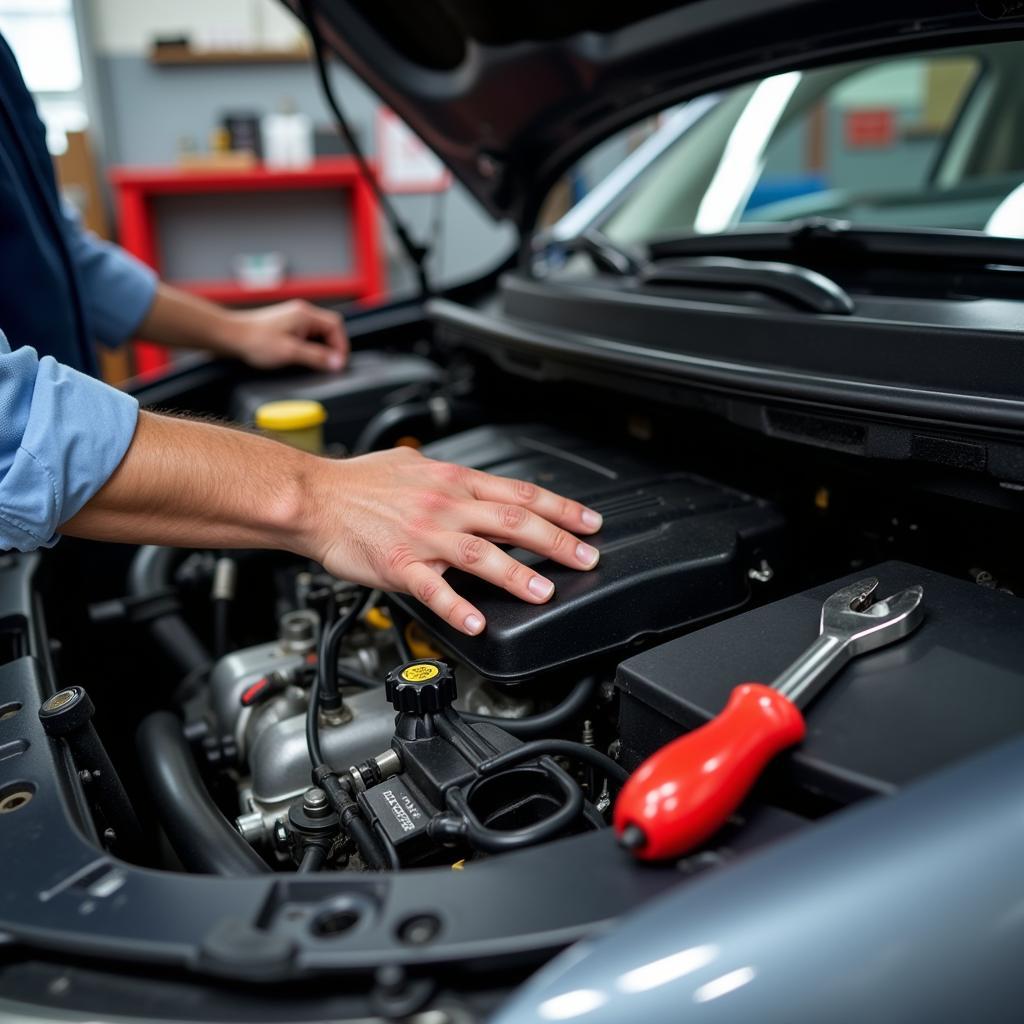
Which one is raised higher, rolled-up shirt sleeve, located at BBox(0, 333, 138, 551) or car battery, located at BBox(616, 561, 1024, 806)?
rolled-up shirt sleeve, located at BBox(0, 333, 138, 551)

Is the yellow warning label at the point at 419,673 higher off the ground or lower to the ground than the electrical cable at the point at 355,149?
lower

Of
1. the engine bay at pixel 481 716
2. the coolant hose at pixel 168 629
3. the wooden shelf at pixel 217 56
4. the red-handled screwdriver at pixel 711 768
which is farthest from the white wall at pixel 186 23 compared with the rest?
the red-handled screwdriver at pixel 711 768

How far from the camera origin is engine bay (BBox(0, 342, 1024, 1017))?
1.64 feet

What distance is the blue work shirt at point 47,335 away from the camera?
716mm

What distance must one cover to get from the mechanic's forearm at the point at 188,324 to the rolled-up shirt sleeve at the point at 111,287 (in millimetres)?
17

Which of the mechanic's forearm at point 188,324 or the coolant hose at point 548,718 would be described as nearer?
the coolant hose at point 548,718

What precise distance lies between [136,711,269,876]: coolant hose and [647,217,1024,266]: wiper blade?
82cm

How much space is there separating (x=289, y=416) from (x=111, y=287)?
51 centimetres

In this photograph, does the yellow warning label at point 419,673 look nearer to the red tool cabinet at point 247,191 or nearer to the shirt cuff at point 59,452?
the shirt cuff at point 59,452

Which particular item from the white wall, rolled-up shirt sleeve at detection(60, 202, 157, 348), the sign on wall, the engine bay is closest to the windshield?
the engine bay

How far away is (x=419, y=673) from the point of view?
2.36 feet

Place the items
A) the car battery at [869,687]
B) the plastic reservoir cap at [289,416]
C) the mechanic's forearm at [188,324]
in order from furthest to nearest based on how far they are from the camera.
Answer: the mechanic's forearm at [188,324]
the plastic reservoir cap at [289,416]
the car battery at [869,687]

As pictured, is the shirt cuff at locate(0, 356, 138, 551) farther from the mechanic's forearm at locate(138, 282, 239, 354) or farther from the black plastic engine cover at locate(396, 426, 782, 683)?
the mechanic's forearm at locate(138, 282, 239, 354)

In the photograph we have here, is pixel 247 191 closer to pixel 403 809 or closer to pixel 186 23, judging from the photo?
pixel 186 23
